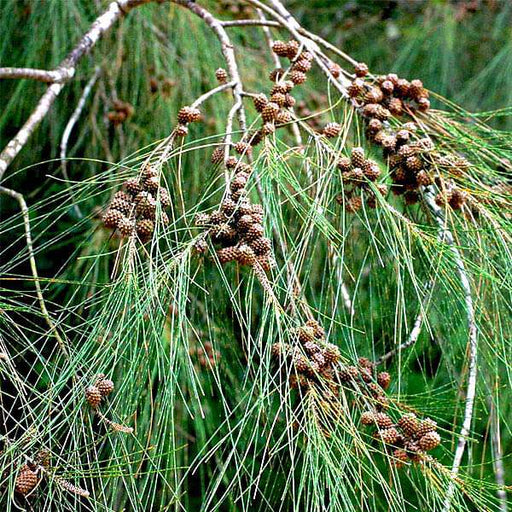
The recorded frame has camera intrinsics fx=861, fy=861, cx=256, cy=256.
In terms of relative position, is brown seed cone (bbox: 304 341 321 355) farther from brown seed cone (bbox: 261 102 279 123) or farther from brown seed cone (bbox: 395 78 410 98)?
brown seed cone (bbox: 395 78 410 98)

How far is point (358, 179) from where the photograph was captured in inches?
37.4

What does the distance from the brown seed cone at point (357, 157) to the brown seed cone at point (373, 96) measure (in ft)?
0.43

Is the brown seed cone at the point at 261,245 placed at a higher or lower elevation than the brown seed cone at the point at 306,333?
higher

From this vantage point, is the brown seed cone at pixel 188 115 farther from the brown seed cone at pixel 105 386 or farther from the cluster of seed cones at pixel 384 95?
the brown seed cone at pixel 105 386

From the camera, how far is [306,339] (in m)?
Result: 0.85

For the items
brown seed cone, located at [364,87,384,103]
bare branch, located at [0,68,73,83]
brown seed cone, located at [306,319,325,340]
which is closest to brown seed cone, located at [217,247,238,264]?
brown seed cone, located at [306,319,325,340]

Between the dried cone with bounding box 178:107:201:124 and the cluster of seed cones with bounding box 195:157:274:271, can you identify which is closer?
the cluster of seed cones with bounding box 195:157:274:271

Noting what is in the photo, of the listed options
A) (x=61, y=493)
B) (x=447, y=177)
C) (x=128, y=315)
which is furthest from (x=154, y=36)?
(x=61, y=493)

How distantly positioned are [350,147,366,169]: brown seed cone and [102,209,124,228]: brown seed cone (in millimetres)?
270

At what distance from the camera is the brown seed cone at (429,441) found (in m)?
0.81

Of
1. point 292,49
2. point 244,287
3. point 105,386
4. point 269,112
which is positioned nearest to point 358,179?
point 269,112

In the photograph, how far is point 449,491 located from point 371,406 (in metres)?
0.12

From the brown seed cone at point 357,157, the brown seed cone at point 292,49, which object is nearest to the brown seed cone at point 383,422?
the brown seed cone at point 357,157

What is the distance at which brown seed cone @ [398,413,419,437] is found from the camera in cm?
83
